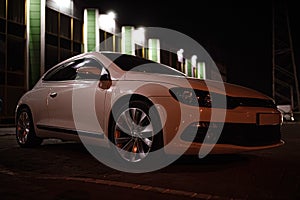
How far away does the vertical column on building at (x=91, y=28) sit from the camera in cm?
2497

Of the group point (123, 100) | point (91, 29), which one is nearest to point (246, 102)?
point (123, 100)

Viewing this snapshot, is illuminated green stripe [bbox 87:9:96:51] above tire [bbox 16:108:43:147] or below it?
above

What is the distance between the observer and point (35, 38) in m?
20.2

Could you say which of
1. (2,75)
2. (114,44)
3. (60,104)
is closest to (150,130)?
(60,104)

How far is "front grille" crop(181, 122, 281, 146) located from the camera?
15.8ft

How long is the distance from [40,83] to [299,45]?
1278 inches

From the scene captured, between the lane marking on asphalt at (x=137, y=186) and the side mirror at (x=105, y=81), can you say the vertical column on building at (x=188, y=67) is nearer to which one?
the side mirror at (x=105, y=81)

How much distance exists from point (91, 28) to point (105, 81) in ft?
65.9

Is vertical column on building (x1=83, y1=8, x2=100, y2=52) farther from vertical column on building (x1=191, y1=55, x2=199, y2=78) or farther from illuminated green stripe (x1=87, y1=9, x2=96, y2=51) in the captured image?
vertical column on building (x1=191, y1=55, x2=199, y2=78)

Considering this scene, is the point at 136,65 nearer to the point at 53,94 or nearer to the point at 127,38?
the point at 53,94

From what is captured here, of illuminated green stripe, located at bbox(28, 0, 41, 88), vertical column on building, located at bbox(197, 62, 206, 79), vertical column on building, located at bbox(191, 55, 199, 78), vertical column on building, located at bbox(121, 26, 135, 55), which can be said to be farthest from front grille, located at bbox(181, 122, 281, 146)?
vertical column on building, located at bbox(197, 62, 206, 79)

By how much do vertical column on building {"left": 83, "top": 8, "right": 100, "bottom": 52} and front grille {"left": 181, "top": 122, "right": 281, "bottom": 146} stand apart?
817 inches

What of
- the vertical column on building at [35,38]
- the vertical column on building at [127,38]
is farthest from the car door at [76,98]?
the vertical column on building at [127,38]

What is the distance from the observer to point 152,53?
1336 inches
